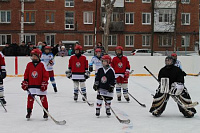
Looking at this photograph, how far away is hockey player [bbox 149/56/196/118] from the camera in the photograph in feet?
24.7

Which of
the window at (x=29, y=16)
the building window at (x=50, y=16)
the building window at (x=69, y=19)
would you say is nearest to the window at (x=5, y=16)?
the window at (x=29, y=16)

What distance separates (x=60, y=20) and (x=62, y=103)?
Answer: 92.6 feet

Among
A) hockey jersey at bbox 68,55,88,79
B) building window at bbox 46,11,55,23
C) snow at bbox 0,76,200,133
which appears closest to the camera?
snow at bbox 0,76,200,133

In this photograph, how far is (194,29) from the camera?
39.3m

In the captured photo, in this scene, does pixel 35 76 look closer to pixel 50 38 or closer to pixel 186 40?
pixel 50 38

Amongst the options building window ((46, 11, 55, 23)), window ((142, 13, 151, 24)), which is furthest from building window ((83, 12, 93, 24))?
window ((142, 13, 151, 24))

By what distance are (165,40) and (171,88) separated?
3218 centimetres

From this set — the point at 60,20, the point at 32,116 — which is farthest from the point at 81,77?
the point at 60,20

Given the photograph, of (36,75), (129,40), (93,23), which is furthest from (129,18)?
(36,75)

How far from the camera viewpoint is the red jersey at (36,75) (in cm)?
709

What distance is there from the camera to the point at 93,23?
37.9 meters

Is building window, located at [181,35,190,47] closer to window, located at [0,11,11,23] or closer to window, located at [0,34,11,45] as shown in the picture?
window, located at [0,34,11,45]

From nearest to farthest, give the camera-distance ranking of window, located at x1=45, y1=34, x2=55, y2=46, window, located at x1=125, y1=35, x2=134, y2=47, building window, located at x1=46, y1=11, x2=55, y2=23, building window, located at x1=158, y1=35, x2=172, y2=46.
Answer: building window, located at x1=46, y1=11, x2=55, y2=23, window, located at x1=45, y1=34, x2=55, y2=46, window, located at x1=125, y1=35, x2=134, y2=47, building window, located at x1=158, y1=35, x2=172, y2=46

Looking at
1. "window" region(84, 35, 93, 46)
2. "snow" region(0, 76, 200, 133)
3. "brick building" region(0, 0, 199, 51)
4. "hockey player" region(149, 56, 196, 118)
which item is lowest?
"snow" region(0, 76, 200, 133)
